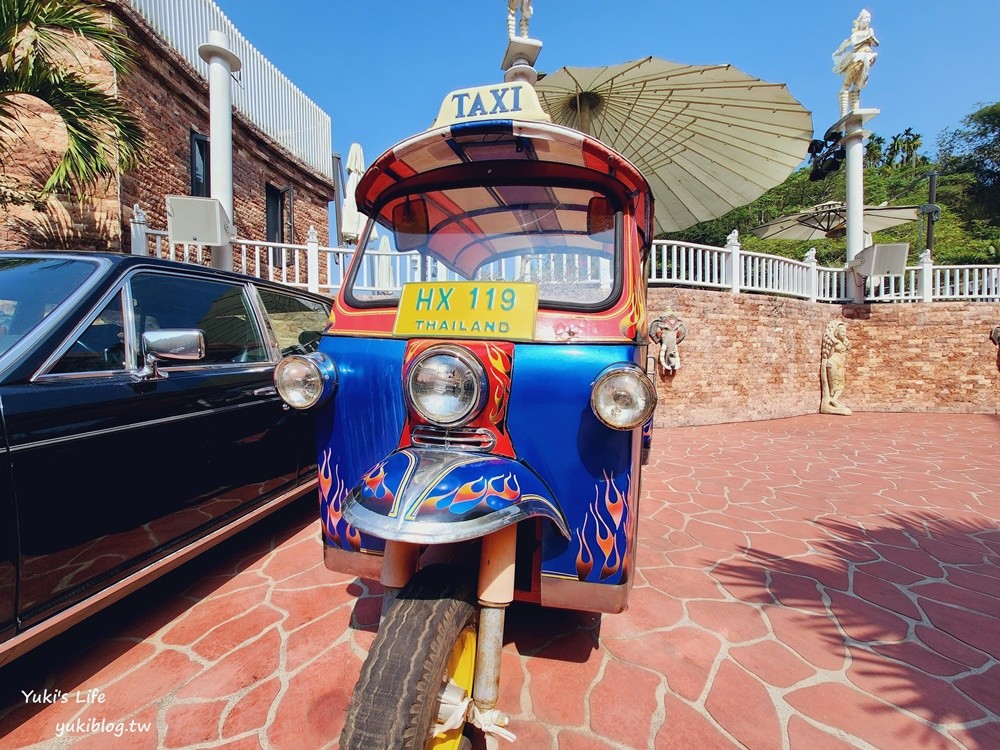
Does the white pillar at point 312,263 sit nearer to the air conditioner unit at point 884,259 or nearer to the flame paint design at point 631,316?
the flame paint design at point 631,316

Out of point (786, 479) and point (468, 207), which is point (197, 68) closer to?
point (468, 207)

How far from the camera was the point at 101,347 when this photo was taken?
204 cm

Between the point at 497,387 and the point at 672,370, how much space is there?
687 cm

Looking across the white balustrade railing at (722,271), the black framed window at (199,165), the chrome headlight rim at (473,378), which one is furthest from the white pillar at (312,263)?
the chrome headlight rim at (473,378)

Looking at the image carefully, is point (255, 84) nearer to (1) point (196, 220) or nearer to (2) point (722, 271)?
(1) point (196, 220)

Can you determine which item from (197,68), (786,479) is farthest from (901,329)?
(197,68)

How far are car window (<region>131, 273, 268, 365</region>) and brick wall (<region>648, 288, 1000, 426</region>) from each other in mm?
6460

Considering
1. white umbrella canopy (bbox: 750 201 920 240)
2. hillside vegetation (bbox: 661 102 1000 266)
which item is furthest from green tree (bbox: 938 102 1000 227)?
white umbrella canopy (bbox: 750 201 920 240)

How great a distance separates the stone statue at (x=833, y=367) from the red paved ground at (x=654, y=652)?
22.1 feet

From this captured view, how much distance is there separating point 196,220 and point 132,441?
533cm

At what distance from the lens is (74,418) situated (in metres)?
1.78

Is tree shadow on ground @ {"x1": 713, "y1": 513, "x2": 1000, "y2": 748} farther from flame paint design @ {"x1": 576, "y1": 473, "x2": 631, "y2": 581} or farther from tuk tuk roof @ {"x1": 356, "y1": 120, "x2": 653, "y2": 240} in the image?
tuk tuk roof @ {"x1": 356, "y1": 120, "x2": 653, "y2": 240}

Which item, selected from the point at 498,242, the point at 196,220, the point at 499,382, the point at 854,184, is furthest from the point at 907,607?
the point at 854,184

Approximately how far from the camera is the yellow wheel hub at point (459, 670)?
139cm
